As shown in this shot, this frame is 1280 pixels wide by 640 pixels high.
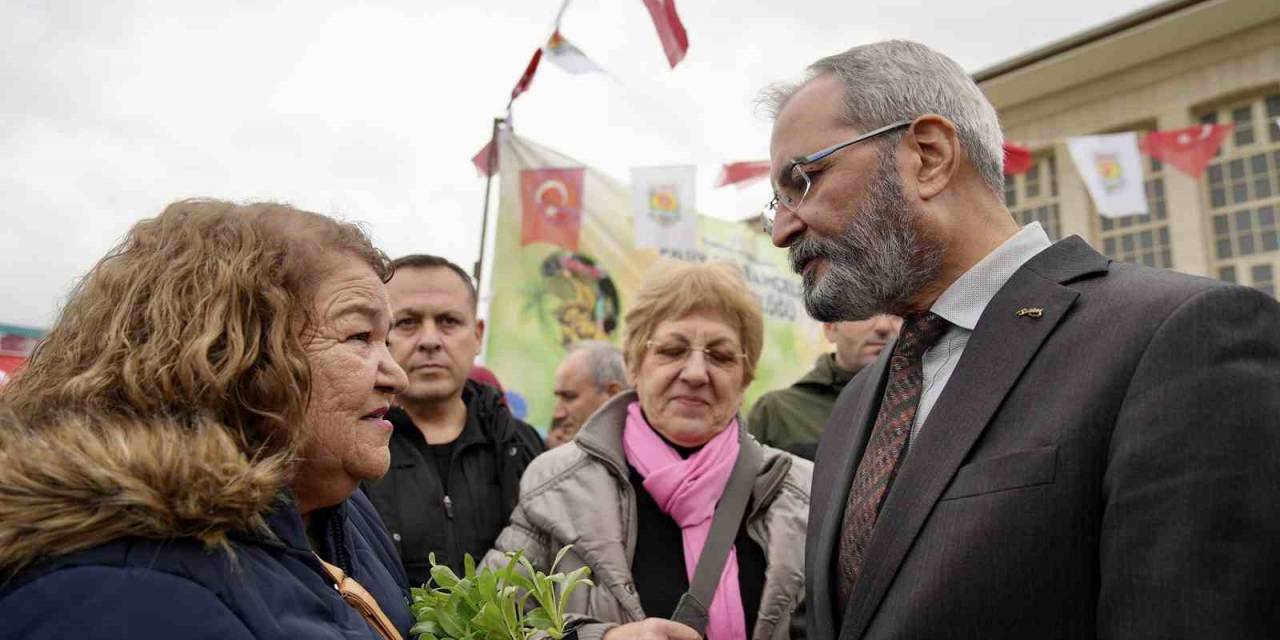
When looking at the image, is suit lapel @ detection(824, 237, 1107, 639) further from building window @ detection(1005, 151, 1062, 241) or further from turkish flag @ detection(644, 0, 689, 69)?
building window @ detection(1005, 151, 1062, 241)

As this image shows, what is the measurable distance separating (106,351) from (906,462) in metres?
1.43

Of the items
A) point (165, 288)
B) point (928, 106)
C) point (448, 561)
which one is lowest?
point (448, 561)

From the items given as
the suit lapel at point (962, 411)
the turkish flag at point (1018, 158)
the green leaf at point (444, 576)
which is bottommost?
the green leaf at point (444, 576)

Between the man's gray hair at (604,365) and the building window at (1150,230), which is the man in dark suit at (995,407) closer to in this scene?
the man's gray hair at (604,365)

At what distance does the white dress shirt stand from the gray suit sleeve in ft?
1.52

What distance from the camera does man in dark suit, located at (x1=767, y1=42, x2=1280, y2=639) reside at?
4.84 ft

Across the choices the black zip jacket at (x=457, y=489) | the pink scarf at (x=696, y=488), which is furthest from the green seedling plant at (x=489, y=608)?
the black zip jacket at (x=457, y=489)

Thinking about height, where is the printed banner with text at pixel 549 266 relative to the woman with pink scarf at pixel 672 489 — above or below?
above

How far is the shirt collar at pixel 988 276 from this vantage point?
2.05m

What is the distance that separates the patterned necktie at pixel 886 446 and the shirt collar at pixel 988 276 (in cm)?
6

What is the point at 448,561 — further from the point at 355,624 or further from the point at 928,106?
→ the point at 928,106

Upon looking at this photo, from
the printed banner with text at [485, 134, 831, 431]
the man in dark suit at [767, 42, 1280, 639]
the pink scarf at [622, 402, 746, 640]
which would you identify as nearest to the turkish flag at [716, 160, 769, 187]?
the printed banner with text at [485, 134, 831, 431]

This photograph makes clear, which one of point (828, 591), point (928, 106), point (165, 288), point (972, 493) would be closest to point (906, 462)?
point (972, 493)

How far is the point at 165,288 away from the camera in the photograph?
1583 millimetres
